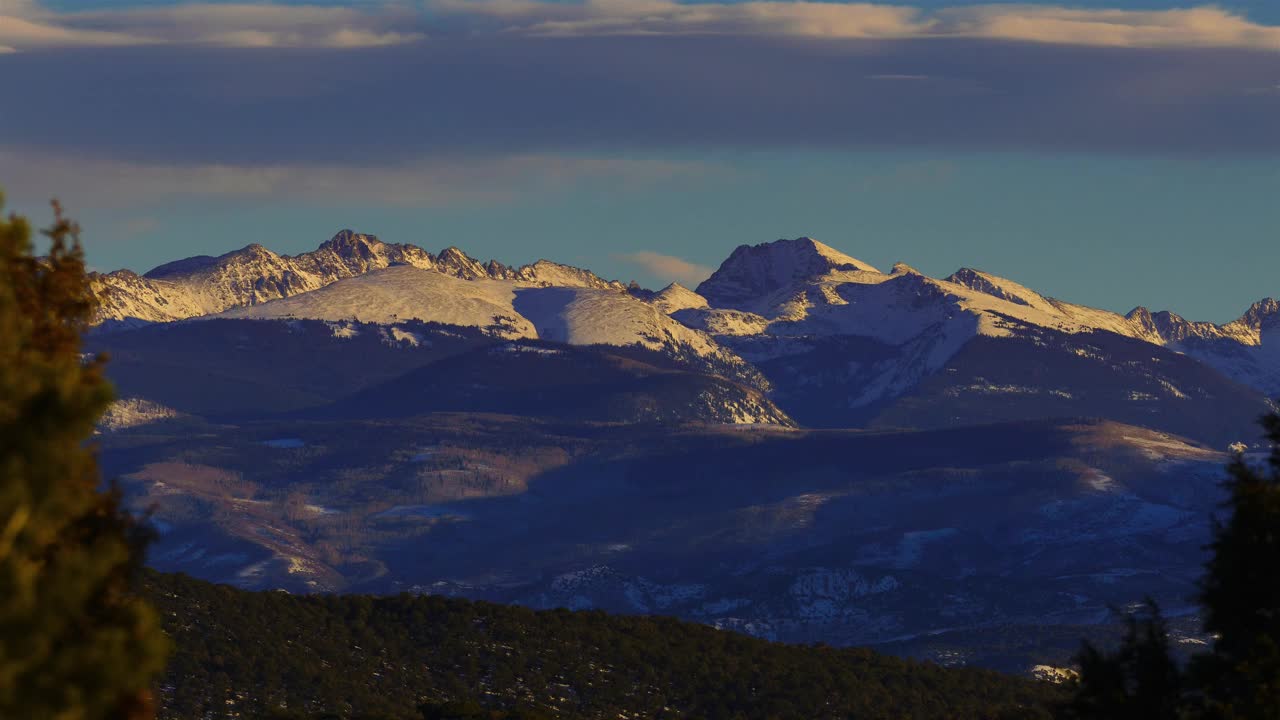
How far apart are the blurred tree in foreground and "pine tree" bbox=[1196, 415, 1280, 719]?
3 centimetres

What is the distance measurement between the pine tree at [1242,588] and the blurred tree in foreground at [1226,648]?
33mm

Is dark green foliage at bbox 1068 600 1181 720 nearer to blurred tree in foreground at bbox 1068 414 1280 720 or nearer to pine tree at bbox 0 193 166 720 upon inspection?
blurred tree in foreground at bbox 1068 414 1280 720

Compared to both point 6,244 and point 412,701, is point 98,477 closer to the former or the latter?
point 6,244

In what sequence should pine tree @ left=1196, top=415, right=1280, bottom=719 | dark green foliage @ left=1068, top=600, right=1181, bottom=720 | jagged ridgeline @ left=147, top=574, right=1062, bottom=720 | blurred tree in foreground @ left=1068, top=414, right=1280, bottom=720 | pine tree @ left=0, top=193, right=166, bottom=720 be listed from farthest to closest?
jagged ridgeline @ left=147, top=574, right=1062, bottom=720, dark green foliage @ left=1068, top=600, right=1181, bottom=720, pine tree @ left=1196, top=415, right=1280, bottom=719, blurred tree in foreground @ left=1068, top=414, right=1280, bottom=720, pine tree @ left=0, top=193, right=166, bottom=720

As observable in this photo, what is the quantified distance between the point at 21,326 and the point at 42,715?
10353 millimetres

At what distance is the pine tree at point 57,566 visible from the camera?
141 ft

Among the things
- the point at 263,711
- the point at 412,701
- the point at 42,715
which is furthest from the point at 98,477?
the point at 412,701

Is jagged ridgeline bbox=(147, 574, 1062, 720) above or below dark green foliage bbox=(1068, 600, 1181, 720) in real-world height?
below

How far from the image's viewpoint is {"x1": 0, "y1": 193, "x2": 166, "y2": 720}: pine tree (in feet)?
141

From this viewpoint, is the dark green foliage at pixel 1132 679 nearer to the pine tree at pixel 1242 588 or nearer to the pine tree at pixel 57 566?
the pine tree at pixel 1242 588

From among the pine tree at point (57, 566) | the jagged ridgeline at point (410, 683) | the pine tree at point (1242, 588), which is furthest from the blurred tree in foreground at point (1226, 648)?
the jagged ridgeline at point (410, 683)

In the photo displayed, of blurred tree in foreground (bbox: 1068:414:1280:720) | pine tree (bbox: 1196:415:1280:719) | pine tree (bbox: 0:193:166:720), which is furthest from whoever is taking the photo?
pine tree (bbox: 1196:415:1280:719)

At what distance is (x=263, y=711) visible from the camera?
6467 inches

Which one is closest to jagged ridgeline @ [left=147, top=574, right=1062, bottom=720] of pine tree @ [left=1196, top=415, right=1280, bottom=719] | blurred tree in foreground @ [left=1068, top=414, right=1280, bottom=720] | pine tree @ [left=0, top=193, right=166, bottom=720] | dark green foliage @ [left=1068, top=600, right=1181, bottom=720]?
dark green foliage @ [left=1068, top=600, right=1181, bottom=720]
